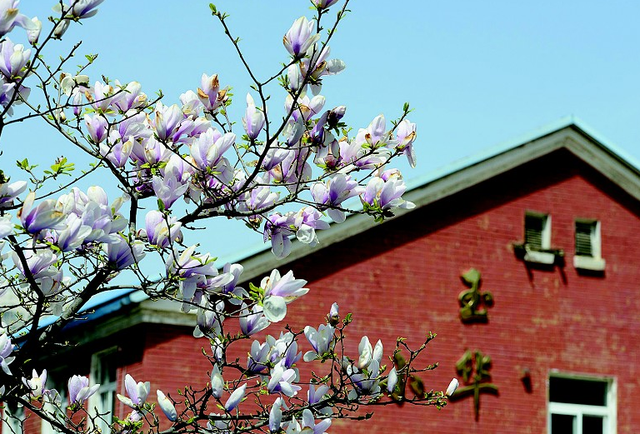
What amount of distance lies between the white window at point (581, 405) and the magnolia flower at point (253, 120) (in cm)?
1358

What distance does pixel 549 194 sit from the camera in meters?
20.2

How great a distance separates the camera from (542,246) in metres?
20.0

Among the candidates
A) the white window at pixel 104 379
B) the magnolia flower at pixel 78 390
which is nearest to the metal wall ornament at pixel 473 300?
the white window at pixel 104 379

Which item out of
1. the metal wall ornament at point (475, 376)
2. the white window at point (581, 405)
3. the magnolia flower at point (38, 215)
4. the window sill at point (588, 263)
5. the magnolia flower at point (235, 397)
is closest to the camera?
the magnolia flower at point (38, 215)

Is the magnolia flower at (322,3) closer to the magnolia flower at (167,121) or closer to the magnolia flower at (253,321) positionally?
the magnolia flower at (167,121)

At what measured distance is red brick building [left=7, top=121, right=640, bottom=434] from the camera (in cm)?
1809

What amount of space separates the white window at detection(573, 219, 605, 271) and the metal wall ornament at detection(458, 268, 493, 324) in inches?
80.4

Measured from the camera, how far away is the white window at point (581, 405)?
19.5 m

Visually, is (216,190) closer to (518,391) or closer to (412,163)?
(412,163)

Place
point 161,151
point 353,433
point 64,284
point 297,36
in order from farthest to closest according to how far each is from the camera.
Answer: point 353,433
point 64,284
point 161,151
point 297,36

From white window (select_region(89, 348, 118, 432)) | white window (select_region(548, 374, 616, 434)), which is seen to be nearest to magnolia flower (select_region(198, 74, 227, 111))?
white window (select_region(89, 348, 118, 432))

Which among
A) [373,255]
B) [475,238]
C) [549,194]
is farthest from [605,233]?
[373,255]

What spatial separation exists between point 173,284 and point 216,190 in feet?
2.63

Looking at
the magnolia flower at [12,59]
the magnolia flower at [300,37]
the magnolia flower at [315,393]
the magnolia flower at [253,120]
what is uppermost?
the magnolia flower at [300,37]
